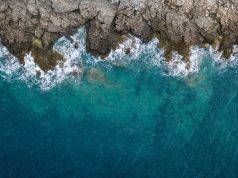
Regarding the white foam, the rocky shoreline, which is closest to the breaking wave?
the white foam

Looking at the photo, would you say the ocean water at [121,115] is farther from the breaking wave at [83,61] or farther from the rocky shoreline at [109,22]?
the rocky shoreline at [109,22]

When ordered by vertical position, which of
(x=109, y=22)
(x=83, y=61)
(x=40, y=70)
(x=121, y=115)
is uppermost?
(x=109, y=22)

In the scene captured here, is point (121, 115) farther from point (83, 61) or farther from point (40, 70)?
point (40, 70)

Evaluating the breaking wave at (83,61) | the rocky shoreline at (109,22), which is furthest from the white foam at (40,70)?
the rocky shoreline at (109,22)

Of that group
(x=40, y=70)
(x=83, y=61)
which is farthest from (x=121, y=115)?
(x=40, y=70)

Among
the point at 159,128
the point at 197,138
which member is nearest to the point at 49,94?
the point at 159,128

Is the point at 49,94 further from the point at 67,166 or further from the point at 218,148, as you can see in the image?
the point at 218,148
